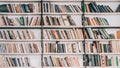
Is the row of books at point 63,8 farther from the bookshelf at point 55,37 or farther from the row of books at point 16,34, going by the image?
the row of books at point 16,34

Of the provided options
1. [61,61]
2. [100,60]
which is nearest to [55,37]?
[61,61]

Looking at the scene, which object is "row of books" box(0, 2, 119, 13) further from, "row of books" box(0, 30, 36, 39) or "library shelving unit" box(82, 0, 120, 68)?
"row of books" box(0, 30, 36, 39)

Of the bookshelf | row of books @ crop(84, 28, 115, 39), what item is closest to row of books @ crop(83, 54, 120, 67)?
the bookshelf

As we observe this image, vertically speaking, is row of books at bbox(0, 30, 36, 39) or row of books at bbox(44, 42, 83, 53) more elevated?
row of books at bbox(0, 30, 36, 39)

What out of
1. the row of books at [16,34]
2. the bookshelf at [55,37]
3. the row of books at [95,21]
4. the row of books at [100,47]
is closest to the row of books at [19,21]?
the bookshelf at [55,37]

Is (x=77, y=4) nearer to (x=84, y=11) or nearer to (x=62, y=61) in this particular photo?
(x=84, y=11)

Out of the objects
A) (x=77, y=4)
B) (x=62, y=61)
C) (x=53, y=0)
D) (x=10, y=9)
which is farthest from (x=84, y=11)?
(x=10, y=9)

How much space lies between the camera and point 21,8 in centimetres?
526

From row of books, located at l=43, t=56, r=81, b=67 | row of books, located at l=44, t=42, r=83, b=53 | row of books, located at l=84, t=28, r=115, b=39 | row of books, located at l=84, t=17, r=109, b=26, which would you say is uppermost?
row of books, located at l=84, t=17, r=109, b=26

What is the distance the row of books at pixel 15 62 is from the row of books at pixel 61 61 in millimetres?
330

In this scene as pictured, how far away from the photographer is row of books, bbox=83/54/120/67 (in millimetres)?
5168

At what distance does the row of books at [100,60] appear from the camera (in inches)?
203

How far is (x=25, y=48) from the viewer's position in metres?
5.20

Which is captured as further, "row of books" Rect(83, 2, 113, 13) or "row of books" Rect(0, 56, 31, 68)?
"row of books" Rect(83, 2, 113, 13)
